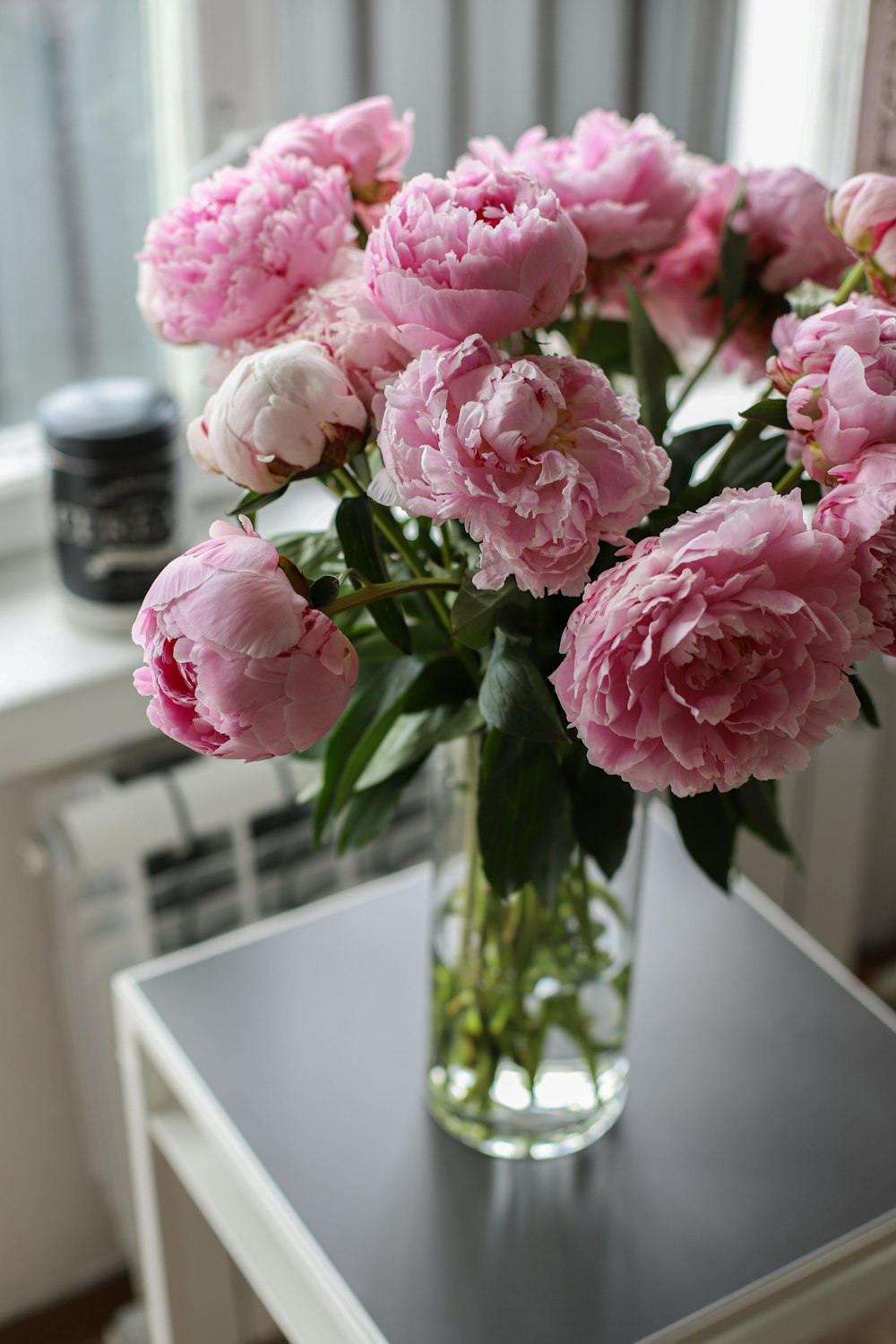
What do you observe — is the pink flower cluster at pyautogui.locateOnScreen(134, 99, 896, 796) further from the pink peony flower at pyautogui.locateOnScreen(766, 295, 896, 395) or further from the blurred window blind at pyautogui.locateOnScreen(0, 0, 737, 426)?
the blurred window blind at pyautogui.locateOnScreen(0, 0, 737, 426)

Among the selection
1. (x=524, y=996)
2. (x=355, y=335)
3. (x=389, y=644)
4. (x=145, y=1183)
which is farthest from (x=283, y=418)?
(x=145, y=1183)

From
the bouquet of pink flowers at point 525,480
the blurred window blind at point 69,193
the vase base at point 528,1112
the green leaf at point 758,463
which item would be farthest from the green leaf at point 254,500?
the blurred window blind at point 69,193

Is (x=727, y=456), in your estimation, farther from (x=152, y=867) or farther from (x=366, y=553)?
(x=152, y=867)

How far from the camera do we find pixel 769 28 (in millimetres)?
1460

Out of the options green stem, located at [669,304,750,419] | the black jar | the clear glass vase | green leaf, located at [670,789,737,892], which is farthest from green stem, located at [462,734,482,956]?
the black jar

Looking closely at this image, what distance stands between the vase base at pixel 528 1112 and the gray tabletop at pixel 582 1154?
1 cm

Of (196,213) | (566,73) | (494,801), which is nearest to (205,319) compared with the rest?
(196,213)

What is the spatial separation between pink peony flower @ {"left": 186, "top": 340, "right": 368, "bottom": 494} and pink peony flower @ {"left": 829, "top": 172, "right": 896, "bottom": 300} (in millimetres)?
219

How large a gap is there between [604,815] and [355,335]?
262 mm

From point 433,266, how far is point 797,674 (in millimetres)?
181

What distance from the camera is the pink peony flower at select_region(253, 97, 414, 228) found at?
63 cm

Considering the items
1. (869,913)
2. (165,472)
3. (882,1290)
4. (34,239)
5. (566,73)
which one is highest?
(566,73)

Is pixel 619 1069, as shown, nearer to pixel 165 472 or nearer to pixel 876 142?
pixel 165 472

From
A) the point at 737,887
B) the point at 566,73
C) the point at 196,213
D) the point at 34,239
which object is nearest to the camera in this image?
the point at 196,213
